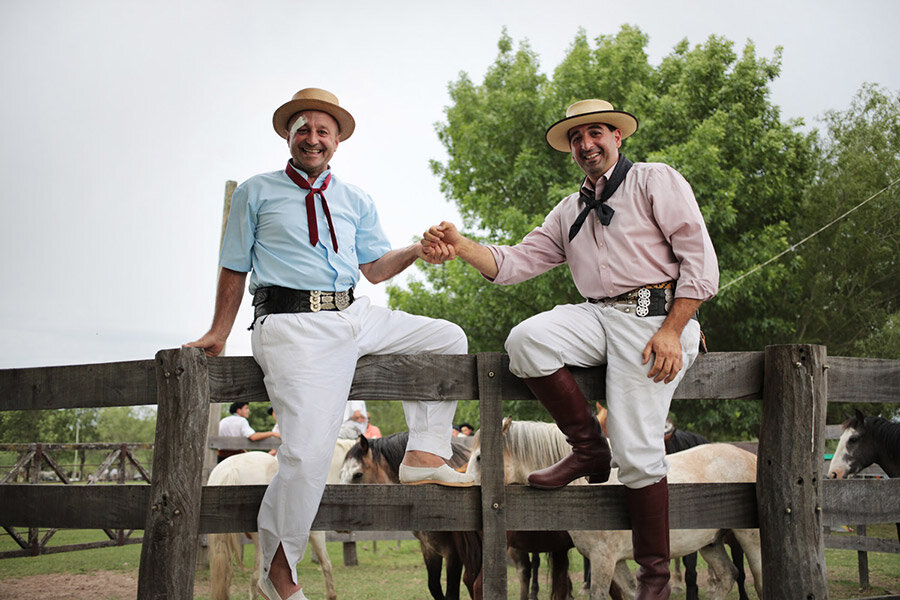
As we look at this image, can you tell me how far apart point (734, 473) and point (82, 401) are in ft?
15.8

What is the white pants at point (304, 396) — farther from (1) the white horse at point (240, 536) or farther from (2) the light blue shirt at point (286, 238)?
(1) the white horse at point (240, 536)

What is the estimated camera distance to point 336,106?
11.5ft

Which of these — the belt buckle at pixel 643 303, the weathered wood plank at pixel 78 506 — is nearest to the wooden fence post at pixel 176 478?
the weathered wood plank at pixel 78 506

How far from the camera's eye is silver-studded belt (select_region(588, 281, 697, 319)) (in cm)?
309

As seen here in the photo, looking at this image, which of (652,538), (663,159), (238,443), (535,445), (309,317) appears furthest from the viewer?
(663,159)

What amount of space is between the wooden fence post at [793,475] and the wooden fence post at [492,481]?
1115 millimetres

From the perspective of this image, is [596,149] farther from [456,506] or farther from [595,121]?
[456,506]

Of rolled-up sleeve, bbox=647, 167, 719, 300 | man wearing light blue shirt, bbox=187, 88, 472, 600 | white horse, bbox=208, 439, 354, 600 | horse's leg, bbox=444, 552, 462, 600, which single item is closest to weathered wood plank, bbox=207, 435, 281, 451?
white horse, bbox=208, 439, 354, 600

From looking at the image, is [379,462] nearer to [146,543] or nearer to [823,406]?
[146,543]

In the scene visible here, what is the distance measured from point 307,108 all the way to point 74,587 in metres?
6.19

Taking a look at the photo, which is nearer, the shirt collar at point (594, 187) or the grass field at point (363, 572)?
the shirt collar at point (594, 187)

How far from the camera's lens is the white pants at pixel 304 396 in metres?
2.95

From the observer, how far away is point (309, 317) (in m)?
3.14

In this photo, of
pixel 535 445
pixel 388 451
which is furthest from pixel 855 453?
pixel 388 451
